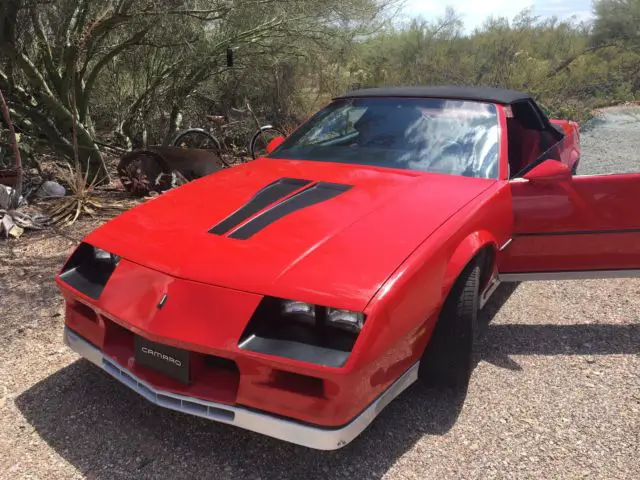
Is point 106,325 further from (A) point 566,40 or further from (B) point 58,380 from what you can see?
(A) point 566,40

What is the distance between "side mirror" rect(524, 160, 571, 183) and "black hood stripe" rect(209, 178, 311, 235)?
4.20ft

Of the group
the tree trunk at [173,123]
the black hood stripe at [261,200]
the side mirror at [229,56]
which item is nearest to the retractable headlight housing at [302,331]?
the black hood stripe at [261,200]

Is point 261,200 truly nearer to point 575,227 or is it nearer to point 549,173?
point 549,173

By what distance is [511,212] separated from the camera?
297 cm

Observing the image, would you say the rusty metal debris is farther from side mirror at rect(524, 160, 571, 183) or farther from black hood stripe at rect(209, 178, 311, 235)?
side mirror at rect(524, 160, 571, 183)

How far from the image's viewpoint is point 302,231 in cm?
234

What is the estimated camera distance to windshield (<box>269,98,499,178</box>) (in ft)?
10.0

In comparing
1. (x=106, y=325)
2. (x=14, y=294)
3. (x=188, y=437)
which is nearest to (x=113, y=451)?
(x=188, y=437)

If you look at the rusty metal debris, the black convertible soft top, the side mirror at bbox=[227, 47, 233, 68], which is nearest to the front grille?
the black convertible soft top

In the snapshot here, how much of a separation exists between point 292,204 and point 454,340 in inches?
40.5

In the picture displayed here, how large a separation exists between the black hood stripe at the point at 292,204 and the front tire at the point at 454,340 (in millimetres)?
804

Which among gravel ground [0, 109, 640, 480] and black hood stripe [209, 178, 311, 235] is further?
black hood stripe [209, 178, 311, 235]

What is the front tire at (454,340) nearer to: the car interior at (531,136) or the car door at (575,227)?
the car door at (575,227)

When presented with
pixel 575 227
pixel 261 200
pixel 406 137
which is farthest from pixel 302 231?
pixel 575 227
